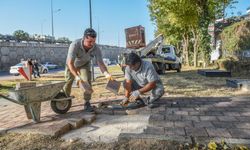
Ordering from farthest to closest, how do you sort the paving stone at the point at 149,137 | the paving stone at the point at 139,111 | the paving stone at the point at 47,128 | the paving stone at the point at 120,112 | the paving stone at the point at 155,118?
the paving stone at the point at 120,112 < the paving stone at the point at 139,111 < the paving stone at the point at 155,118 < the paving stone at the point at 47,128 < the paving stone at the point at 149,137

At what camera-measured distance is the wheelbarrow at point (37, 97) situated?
5148 millimetres

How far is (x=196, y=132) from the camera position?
167 inches

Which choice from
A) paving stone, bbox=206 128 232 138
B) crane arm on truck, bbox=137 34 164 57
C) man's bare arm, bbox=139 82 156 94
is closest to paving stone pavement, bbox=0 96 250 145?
paving stone, bbox=206 128 232 138

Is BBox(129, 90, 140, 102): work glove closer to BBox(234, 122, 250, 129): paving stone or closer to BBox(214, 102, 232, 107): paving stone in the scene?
BBox(214, 102, 232, 107): paving stone

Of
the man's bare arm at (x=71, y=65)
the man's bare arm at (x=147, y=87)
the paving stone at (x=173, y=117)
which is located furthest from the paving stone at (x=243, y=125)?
the man's bare arm at (x=71, y=65)

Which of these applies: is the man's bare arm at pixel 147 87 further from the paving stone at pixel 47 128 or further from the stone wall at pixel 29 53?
the stone wall at pixel 29 53

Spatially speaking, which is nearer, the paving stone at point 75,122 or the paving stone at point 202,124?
the paving stone at point 202,124

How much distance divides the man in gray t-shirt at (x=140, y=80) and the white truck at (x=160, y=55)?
12.9 m

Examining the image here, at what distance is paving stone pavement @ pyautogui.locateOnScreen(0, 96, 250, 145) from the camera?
162 inches

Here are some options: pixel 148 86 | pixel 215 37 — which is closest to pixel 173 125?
pixel 148 86

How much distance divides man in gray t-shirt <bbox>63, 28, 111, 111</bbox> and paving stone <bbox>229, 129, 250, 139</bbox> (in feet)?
9.15

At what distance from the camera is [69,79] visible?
665 cm

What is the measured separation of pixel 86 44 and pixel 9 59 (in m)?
37.7

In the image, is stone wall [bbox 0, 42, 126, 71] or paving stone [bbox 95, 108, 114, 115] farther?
stone wall [bbox 0, 42, 126, 71]
